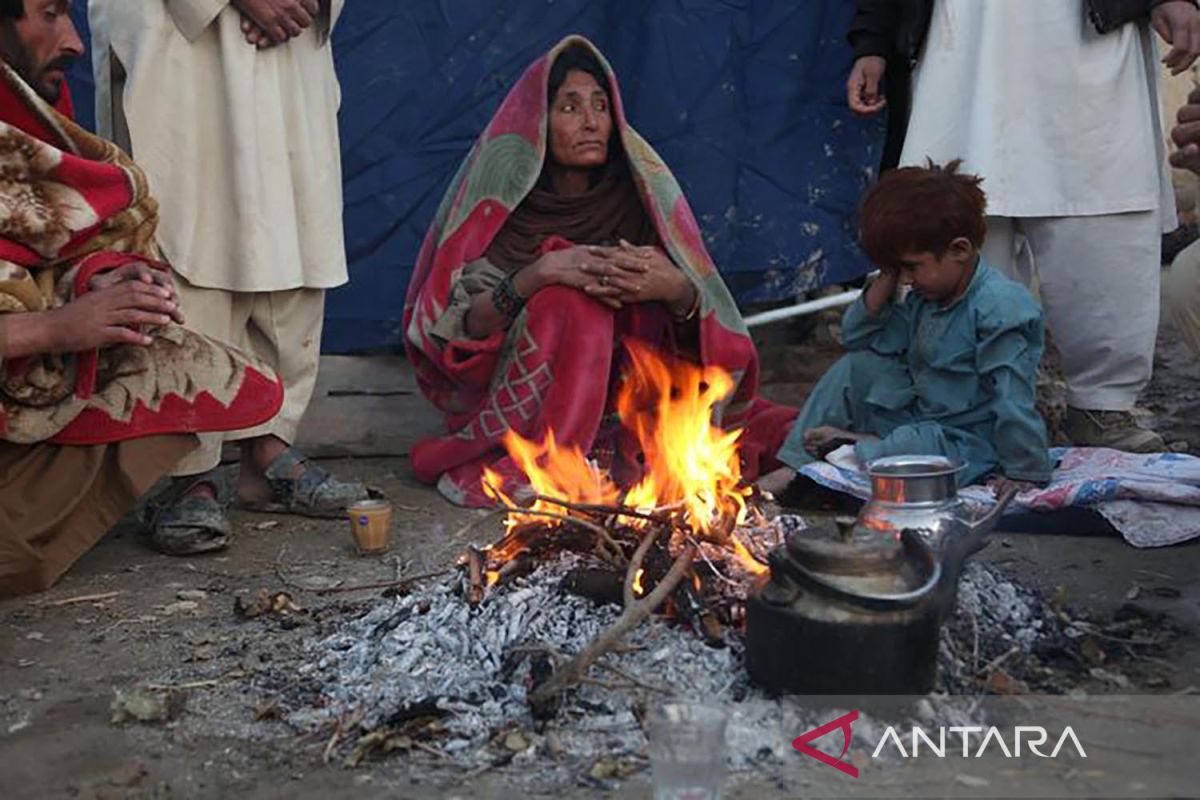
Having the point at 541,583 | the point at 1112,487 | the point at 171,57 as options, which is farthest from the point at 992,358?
the point at 171,57

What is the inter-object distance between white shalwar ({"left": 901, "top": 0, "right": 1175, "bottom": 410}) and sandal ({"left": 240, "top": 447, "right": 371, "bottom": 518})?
2.30 meters

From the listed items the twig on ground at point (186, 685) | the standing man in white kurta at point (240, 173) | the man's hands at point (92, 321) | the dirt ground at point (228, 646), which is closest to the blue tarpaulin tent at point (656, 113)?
the standing man in white kurta at point (240, 173)

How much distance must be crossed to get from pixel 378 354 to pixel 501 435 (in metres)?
1.53

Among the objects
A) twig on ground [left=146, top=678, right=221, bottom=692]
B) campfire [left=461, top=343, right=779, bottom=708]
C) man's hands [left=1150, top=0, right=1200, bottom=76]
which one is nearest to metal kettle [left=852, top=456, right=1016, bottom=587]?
campfire [left=461, top=343, right=779, bottom=708]

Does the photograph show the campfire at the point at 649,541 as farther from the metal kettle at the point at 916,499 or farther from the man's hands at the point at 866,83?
the man's hands at the point at 866,83

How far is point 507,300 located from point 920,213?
1.41m

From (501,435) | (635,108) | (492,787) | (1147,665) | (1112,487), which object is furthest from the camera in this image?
(635,108)

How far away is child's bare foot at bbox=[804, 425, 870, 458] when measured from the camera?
15.6ft

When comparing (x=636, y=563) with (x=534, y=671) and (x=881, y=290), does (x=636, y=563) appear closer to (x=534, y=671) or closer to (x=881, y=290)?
(x=534, y=671)

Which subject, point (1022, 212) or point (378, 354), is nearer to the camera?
point (1022, 212)

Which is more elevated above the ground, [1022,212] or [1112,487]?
[1022,212]

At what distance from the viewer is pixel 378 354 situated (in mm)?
6344

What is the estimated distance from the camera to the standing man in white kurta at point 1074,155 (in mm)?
4938

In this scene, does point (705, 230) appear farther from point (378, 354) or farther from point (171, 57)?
point (171, 57)
